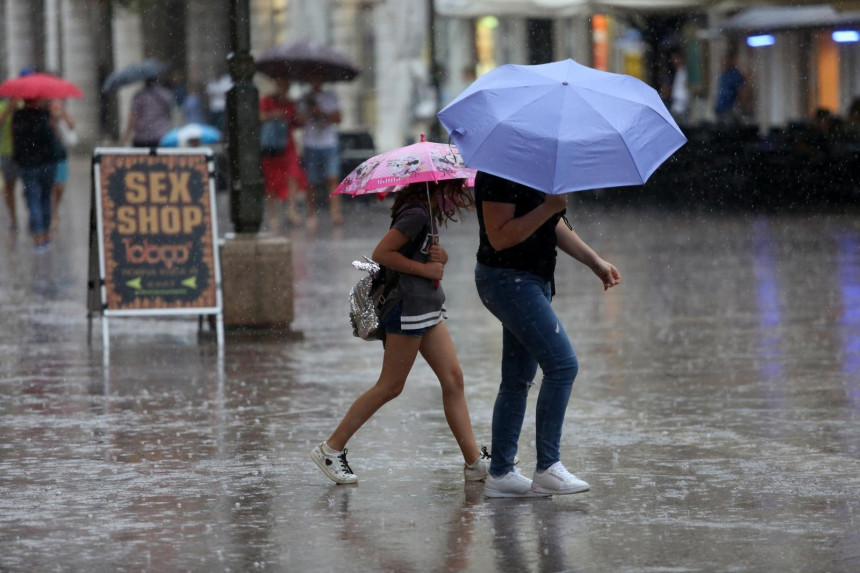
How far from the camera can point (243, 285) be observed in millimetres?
12047

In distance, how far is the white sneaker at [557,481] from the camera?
672 centimetres


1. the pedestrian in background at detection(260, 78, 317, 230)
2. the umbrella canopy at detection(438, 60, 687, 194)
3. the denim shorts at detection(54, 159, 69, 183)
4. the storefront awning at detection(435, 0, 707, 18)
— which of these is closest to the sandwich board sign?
the umbrella canopy at detection(438, 60, 687, 194)

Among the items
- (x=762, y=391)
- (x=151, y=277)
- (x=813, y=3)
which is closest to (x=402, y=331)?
(x=762, y=391)

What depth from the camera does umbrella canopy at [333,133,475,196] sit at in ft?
22.2

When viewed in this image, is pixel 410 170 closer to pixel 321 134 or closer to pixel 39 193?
pixel 39 193

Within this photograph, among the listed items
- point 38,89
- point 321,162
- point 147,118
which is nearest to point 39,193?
point 38,89

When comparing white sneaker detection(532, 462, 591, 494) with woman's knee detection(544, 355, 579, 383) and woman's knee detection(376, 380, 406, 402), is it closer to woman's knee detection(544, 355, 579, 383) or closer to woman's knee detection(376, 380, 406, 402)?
woman's knee detection(544, 355, 579, 383)

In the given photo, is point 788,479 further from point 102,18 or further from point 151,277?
point 102,18

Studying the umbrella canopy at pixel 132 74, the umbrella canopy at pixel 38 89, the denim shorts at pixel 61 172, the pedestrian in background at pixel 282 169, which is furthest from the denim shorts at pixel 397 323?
the umbrella canopy at pixel 132 74

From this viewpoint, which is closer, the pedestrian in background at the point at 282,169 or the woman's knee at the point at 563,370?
the woman's knee at the point at 563,370

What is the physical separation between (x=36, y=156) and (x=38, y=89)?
1.27m

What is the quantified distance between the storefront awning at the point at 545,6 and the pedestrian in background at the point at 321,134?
336 centimetres

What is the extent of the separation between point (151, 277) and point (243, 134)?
1.25 m

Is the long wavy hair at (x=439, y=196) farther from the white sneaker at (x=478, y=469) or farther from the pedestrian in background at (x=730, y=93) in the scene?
the pedestrian in background at (x=730, y=93)
